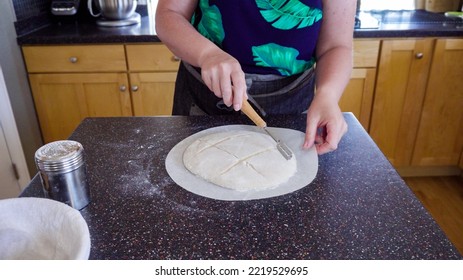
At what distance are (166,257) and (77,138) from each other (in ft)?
1.47

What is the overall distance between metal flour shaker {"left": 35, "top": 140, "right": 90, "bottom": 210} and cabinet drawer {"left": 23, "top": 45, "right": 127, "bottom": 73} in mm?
1235

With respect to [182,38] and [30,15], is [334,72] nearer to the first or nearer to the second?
[182,38]

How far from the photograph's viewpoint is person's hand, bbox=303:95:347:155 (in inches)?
28.3

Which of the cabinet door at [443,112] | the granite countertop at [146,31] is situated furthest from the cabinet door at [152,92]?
the cabinet door at [443,112]

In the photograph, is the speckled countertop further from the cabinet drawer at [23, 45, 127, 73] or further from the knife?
the cabinet drawer at [23, 45, 127, 73]

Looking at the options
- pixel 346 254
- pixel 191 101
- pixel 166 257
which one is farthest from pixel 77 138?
pixel 346 254

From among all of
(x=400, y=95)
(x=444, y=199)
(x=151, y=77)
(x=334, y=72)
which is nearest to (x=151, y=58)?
(x=151, y=77)

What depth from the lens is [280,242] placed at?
1.68 feet

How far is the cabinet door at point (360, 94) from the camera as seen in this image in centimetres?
176

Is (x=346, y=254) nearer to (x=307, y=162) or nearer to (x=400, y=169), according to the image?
(x=307, y=162)

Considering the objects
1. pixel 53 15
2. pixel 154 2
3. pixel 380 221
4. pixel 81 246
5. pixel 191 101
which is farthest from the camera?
pixel 154 2

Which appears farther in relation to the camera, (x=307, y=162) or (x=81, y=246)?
(x=307, y=162)

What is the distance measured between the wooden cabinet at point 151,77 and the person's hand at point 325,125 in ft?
3.69

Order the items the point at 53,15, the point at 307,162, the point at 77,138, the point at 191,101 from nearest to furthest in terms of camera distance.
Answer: the point at 307,162
the point at 77,138
the point at 191,101
the point at 53,15
